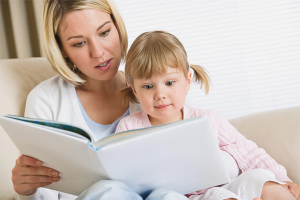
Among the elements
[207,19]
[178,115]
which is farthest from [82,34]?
[207,19]

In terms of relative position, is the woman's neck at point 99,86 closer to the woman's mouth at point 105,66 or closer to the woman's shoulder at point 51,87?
the woman's shoulder at point 51,87

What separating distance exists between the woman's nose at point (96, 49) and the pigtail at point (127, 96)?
19cm

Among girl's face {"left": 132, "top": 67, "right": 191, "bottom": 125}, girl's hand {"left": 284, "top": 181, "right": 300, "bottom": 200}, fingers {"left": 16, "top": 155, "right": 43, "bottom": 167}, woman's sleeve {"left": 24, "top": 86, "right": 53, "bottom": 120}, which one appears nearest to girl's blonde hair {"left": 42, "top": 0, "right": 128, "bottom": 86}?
woman's sleeve {"left": 24, "top": 86, "right": 53, "bottom": 120}

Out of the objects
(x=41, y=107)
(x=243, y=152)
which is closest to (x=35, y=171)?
(x=41, y=107)

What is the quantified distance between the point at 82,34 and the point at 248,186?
832 mm

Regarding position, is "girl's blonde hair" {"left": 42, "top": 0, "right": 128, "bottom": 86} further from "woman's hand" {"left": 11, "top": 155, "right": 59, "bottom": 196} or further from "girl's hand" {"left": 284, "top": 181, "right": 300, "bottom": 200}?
"girl's hand" {"left": 284, "top": 181, "right": 300, "bottom": 200}

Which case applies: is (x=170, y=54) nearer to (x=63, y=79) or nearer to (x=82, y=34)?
(x=82, y=34)

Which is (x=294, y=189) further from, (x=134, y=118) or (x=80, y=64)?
(x=80, y=64)

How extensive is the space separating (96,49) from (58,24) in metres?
0.21

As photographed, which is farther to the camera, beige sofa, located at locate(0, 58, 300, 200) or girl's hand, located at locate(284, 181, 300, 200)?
beige sofa, located at locate(0, 58, 300, 200)

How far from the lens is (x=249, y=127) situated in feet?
4.68

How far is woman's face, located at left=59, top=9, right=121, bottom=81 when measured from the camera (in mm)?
1275

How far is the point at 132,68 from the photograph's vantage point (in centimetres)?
121

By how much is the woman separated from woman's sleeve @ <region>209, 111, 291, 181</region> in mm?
392
